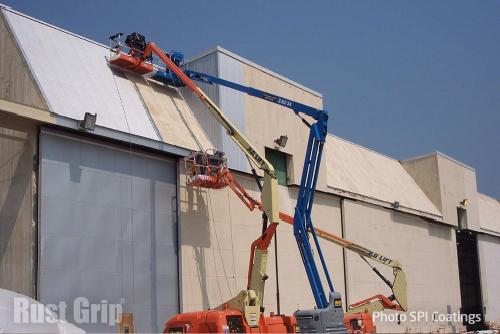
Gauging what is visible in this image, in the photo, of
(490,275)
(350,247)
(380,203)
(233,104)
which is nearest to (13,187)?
(233,104)

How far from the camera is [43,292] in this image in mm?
25641

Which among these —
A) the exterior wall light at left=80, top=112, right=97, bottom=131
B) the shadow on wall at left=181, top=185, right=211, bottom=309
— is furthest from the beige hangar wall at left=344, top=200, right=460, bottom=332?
the exterior wall light at left=80, top=112, right=97, bottom=131

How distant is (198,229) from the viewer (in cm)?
3256

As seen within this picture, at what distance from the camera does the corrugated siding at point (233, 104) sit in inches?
1390

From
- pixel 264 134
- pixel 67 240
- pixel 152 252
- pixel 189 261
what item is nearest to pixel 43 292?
pixel 67 240

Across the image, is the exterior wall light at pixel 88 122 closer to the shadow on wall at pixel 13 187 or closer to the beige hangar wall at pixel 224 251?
the shadow on wall at pixel 13 187

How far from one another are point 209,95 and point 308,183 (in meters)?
7.48

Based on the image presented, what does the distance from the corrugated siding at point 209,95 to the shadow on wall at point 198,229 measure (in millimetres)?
3621

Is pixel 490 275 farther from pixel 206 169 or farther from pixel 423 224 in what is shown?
pixel 206 169

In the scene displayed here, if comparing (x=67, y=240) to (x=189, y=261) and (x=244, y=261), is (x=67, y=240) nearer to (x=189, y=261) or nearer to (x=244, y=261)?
(x=189, y=261)

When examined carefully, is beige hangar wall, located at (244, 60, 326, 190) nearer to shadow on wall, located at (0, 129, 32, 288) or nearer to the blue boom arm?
the blue boom arm

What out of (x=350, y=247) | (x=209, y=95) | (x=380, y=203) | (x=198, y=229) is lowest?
(x=350, y=247)

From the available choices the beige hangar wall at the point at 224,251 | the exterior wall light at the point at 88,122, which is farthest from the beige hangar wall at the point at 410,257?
the exterior wall light at the point at 88,122

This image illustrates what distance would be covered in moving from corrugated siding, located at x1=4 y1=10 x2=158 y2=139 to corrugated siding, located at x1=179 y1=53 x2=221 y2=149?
4025 millimetres
